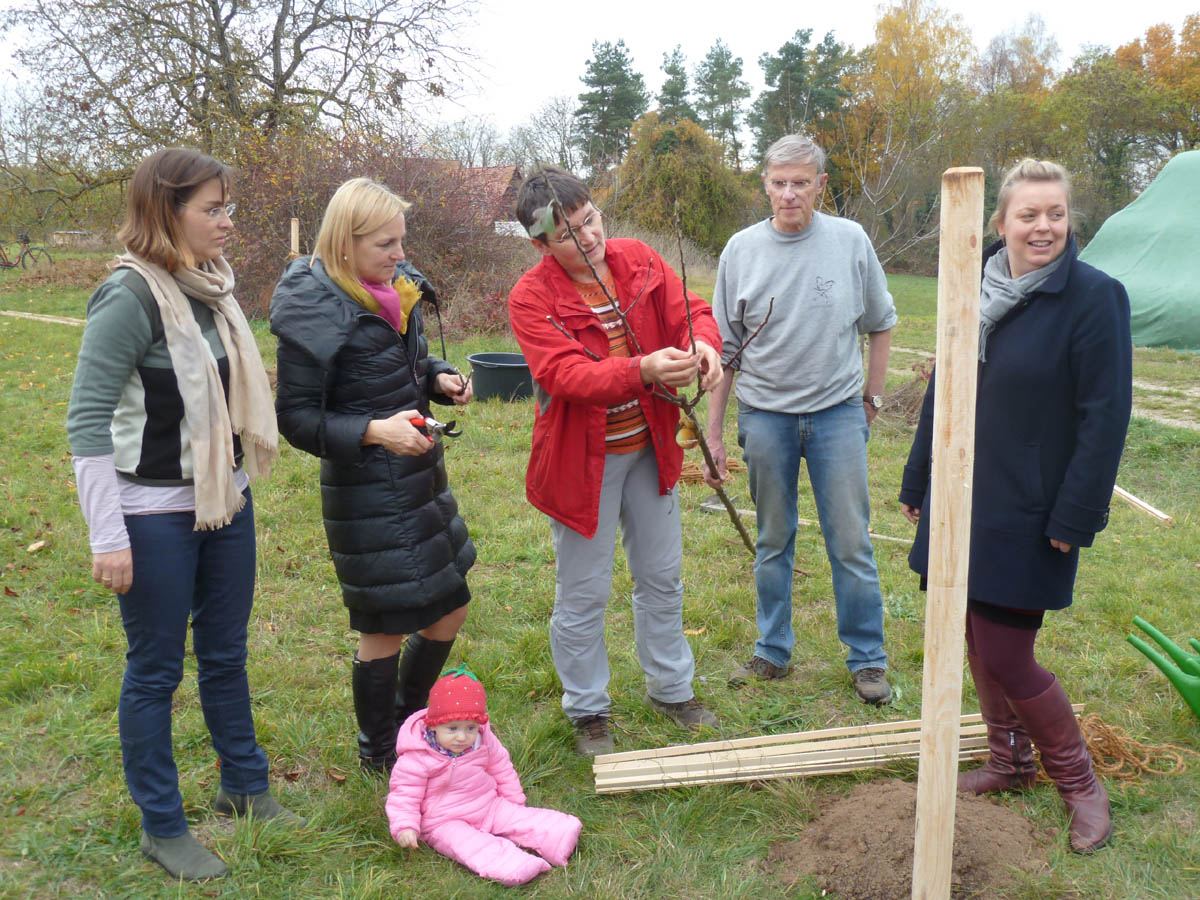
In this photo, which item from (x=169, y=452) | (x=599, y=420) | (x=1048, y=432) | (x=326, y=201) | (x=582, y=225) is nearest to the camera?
(x=169, y=452)

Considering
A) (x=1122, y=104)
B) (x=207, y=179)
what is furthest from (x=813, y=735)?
(x=1122, y=104)

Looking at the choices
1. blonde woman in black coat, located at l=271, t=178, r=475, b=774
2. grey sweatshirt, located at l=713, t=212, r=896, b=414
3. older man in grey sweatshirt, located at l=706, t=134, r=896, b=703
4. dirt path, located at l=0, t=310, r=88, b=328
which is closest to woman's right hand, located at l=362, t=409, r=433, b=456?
blonde woman in black coat, located at l=271, t=178, r=475, b=774

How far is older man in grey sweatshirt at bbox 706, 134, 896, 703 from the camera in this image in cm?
363

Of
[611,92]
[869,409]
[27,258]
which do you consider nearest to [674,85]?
[611,92]

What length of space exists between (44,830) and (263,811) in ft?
2.30

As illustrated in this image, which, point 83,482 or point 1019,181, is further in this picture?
point 1019,181

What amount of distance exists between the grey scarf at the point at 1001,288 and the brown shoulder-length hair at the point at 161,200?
7.32 feet

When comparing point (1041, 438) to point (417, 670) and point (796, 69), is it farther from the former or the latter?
point (796, 69)

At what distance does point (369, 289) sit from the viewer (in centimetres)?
282

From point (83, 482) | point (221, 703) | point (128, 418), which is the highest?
point (128, 418)

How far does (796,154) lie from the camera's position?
3521 mm

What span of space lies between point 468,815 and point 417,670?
2.01 ft

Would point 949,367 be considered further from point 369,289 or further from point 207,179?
point 207,179

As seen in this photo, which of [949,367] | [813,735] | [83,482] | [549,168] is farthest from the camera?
[813,735]
